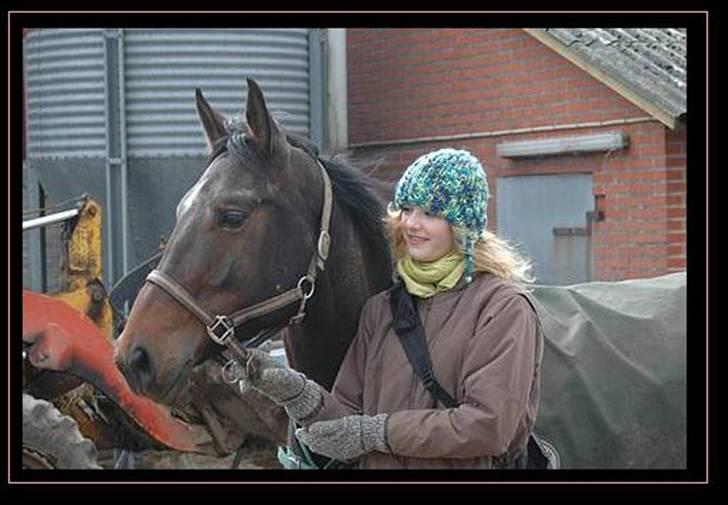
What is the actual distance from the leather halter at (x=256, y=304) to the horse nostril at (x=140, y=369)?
6.2 inches

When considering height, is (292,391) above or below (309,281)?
below

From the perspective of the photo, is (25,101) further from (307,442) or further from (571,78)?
(307,442)

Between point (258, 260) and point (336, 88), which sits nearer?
point (258, 260)

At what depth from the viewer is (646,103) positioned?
6422 millimetres

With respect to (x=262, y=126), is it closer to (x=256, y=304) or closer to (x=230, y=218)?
(x=230, y=218)

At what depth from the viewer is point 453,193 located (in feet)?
8.84

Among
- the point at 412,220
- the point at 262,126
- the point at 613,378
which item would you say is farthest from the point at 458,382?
the point at 613,378

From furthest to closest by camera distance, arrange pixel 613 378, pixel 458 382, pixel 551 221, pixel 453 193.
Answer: pixel 551 221
pixel 613 378
pixel 453 193
pixel 458 382

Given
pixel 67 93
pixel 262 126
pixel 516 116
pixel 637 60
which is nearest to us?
pixel 262 126

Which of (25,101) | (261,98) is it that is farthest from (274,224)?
(25,101)

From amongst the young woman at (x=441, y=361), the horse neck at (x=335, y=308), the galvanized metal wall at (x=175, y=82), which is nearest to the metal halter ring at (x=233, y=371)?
the young woman at (x=441, y=361)

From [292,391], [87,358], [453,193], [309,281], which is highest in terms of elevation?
[453,193]

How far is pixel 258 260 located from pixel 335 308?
34cm
